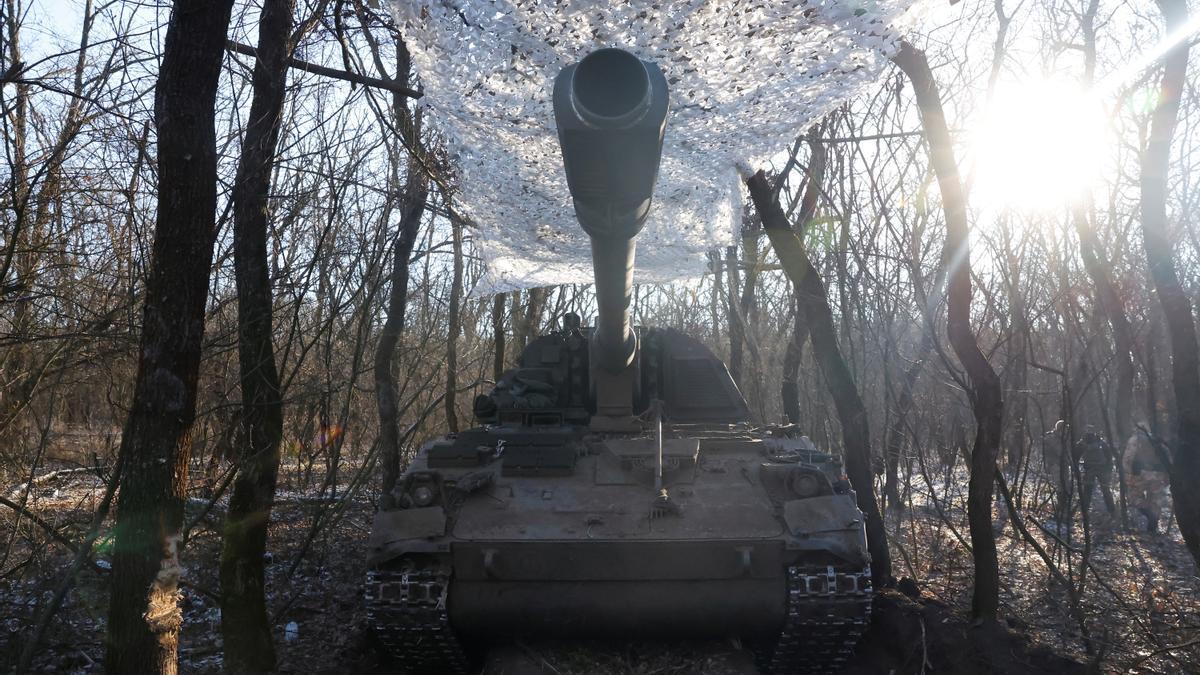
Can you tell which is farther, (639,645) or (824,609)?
(639,645)

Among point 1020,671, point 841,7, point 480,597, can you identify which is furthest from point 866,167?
point 480,597

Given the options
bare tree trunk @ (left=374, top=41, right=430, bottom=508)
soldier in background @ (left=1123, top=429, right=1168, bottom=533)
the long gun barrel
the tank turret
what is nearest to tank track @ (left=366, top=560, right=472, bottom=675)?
the tank turret

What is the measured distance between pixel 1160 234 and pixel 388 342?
7.25m

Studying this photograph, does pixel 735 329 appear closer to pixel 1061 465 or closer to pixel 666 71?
pixel 1061 465

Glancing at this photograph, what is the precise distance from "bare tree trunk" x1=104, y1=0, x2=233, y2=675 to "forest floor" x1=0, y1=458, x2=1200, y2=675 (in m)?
1.95

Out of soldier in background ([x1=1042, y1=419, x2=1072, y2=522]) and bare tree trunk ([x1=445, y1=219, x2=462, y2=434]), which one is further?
bare tree trunk ([x1=445, y1=219, x2=462, y2=434])

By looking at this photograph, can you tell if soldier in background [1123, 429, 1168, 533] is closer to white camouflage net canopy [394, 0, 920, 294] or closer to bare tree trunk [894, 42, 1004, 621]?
bare tree trunk [894, 42, 1004, 621]

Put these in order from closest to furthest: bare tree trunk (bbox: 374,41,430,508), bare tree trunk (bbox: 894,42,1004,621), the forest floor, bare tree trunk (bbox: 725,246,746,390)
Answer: the forest floor
bare tree trunk (bbox: 894,42,1004,621)
bare tree trunk (bbox: 374,41,430,508)
bare tree trunk (bbox: 725,246,746,390)

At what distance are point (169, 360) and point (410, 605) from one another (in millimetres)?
2337

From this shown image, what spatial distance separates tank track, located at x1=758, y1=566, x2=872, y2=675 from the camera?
531 centimetres

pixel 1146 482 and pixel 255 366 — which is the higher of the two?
pixel 255 366

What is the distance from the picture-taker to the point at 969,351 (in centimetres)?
667

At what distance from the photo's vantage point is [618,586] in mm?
5590

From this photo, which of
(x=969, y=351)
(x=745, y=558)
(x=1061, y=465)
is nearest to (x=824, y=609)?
(x=745, y=558)
